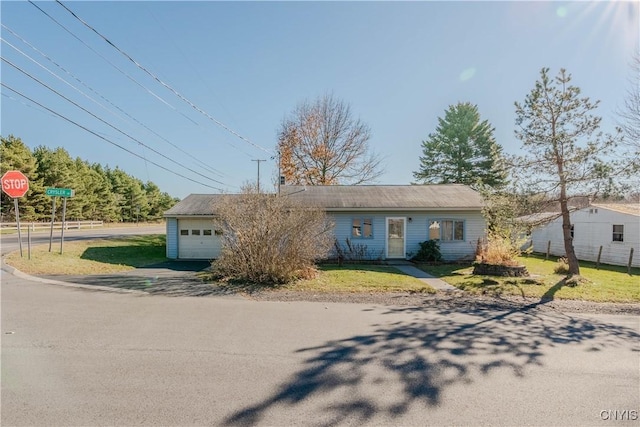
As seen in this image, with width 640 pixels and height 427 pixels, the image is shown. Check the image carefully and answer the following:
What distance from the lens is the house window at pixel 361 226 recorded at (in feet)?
48.4

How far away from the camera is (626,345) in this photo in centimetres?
479

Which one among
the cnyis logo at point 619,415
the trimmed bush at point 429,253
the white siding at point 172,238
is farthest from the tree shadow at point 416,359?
the white siding at point 172,238

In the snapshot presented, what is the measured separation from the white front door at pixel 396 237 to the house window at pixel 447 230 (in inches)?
51.3

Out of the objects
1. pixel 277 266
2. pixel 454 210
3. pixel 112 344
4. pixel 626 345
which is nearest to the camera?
pixel 112 344

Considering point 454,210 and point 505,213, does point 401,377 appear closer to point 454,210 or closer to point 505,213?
point 505,213

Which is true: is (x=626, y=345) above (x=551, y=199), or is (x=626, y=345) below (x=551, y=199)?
below

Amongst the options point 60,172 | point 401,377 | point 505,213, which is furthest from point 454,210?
point 60,172

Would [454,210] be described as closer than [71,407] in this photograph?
No

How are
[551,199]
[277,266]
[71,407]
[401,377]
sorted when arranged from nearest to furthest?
[71,407] → [401,377] → [277,266] → [551,199]

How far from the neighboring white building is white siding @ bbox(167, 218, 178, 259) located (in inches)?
666

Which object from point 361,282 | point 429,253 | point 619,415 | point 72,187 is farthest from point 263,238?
point 72,187

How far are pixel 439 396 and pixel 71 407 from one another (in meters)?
3.47

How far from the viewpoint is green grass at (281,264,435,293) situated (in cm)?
880

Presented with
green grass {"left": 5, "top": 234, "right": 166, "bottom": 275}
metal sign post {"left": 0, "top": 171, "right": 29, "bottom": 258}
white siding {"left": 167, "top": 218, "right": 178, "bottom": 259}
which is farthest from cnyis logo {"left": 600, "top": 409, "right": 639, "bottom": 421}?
metal sign post {"left": 0, "top": 171, "right": 29, "bottom": 258}
